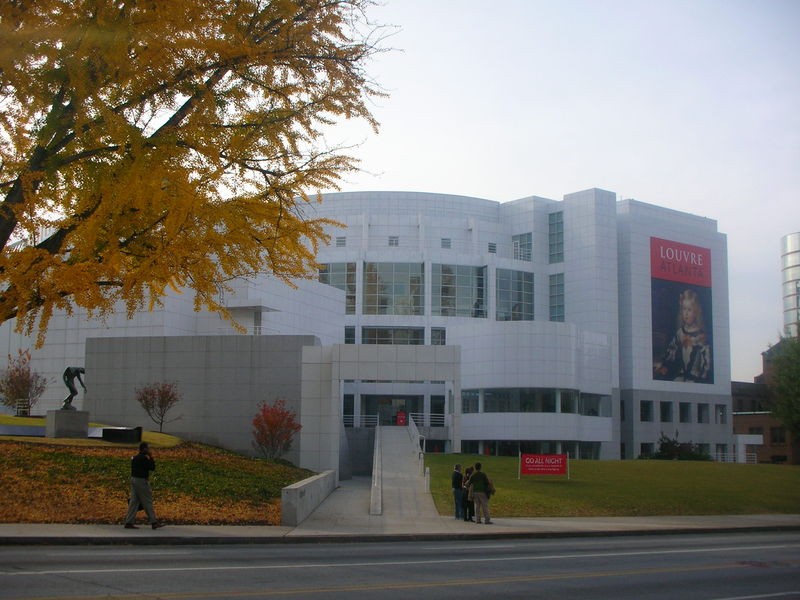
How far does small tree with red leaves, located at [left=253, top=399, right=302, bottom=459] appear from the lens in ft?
126

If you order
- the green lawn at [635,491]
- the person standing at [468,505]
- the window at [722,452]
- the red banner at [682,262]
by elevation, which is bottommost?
the window at [722,452]

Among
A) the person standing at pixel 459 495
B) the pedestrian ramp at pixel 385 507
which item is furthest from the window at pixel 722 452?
the person standing at pixel 459 495

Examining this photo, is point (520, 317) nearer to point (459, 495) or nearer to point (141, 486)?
point (459, 495)

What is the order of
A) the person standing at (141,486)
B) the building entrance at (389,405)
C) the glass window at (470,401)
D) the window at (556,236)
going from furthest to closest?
1. the window at (556,236)
2. the building entrance at (389,405)
3. the glass window at (470,401)
4. the person standing at (141,486)

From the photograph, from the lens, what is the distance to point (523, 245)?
91.4 m

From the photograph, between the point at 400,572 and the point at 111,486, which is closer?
the point at 400,572

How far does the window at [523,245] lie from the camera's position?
90.8 meters

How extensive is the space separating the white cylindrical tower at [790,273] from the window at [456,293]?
9056 centimetres

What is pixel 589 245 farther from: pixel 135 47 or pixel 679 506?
pixel 135 47

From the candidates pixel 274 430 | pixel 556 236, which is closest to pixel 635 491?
pixel 274 430

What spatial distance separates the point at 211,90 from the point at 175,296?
154 ft

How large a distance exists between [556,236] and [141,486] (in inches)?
2976

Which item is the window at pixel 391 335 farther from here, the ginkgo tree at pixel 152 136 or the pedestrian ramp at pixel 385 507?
the ginkgo tree at pixel 152 136

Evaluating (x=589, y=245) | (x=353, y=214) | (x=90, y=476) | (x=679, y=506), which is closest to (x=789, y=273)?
(x=589, y=245)
